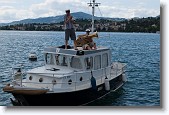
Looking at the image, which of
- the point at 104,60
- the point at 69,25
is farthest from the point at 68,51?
the point at 104,60

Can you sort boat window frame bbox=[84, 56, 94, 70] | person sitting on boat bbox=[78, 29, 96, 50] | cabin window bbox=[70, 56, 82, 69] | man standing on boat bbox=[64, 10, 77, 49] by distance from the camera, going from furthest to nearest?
1. person sitting on boat bbox=[78, 29, 96, 50]
2. boat window frame bbox=[84, 56, 94, 70]
3. cabin window bbox=[70, 56, 82, 69]
4. man standing on boat bbox=[64, 10, 77, 49]

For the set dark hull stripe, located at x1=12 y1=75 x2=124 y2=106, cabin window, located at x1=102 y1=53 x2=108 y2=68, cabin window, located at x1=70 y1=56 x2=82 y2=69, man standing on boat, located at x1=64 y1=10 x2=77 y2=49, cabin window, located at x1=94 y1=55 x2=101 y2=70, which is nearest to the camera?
dark hull stripe, located at x1=12 y1=75 x2=124 y2=106

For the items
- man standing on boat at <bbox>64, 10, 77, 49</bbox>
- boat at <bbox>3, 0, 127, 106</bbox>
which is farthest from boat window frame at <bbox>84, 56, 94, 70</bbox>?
man standing on boat at <bbox>64, 10, 77, 49</bbox>

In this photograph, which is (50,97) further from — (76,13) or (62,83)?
(76,13)

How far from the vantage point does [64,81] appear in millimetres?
10195

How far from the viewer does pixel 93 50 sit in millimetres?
11398

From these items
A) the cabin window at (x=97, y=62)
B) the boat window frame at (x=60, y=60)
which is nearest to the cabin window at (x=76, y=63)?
the boat window frame at (x=60, y=60)

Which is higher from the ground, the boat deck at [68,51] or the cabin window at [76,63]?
the boat deck at [68,51]

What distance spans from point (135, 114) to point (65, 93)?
258 cm

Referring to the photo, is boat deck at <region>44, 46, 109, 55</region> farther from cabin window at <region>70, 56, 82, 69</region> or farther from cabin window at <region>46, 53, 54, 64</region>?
cabin window at <region>70, 56, 82, 69</region>

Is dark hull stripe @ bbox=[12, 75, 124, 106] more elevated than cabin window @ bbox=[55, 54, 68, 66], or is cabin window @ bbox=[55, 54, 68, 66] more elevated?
cabin window @ bbox=[55, 54, 68, 66]

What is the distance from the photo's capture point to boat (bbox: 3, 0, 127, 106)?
9516 millimetres

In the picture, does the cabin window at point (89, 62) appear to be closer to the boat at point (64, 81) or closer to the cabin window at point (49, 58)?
the boat at point (64, 81)

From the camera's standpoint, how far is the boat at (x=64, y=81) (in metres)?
9.52
